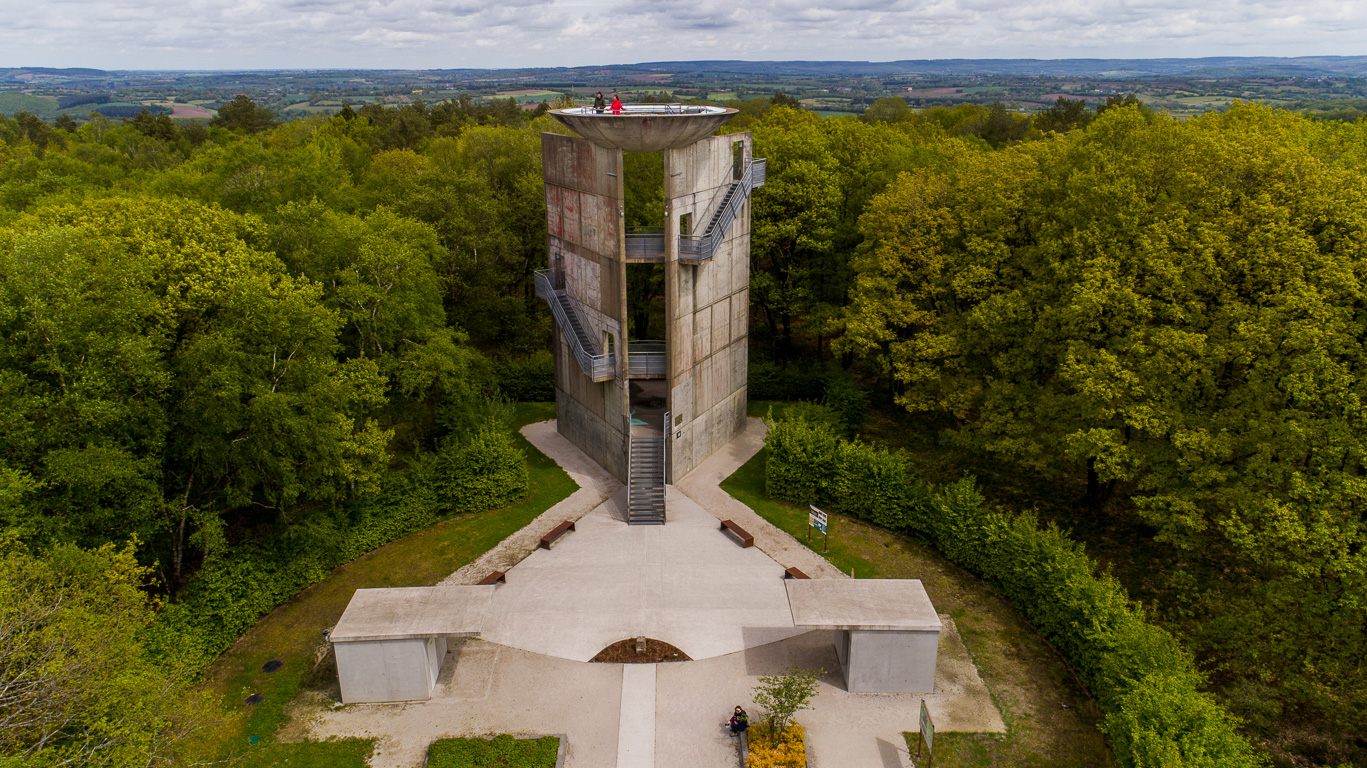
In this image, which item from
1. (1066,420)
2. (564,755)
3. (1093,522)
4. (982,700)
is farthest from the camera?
(1093,522)

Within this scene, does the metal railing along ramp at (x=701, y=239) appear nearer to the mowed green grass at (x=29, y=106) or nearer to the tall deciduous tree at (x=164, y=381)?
the tall deciduous tree at (x=164, y=381)

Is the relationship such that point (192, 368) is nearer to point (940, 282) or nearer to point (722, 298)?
point (722, 298)

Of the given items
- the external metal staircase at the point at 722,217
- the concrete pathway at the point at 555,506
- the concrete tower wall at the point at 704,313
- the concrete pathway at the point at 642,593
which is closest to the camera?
the concrete pathway at the point at 642,593

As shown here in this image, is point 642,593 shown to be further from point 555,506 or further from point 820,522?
point 555,506

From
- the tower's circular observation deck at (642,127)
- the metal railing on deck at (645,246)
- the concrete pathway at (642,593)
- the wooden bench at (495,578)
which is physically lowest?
the concrete pathway at (642,593)

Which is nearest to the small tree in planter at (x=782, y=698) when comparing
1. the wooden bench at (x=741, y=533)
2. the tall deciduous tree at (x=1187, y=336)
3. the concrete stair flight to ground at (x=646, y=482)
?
the wooden bench at (x=741, y=533)

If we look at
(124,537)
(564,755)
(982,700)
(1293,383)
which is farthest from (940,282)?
(124,537)
